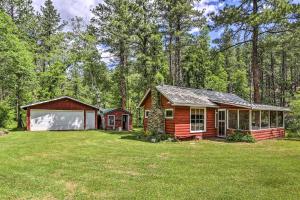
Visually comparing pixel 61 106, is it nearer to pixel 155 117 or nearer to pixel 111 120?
pixel 111 120

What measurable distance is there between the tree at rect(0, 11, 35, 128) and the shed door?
269 inches

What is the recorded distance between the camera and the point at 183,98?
57.8 ft

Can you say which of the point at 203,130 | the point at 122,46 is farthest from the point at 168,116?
the point at 122,46

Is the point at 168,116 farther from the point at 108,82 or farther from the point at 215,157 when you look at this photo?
the point at 108,82

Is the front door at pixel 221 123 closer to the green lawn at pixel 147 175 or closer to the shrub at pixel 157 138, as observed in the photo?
the shrub at pixel 157 138

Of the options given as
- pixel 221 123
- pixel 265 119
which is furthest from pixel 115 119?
pixel 265 119

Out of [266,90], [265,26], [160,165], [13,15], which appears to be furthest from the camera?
[266,90]

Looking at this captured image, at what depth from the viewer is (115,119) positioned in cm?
2747

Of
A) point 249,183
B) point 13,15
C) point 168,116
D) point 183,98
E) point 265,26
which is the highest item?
point 13,15

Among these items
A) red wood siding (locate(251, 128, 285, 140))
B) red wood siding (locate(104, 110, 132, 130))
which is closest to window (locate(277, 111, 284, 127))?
red wood siding (locate(251, 128, 285, 140))

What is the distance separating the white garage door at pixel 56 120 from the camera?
24.3 meters

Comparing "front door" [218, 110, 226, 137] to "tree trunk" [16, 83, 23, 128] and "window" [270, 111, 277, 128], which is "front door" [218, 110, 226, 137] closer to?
"window" [270, 111, 277, 128]

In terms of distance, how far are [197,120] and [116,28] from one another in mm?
16236

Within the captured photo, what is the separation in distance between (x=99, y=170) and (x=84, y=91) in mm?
31855
